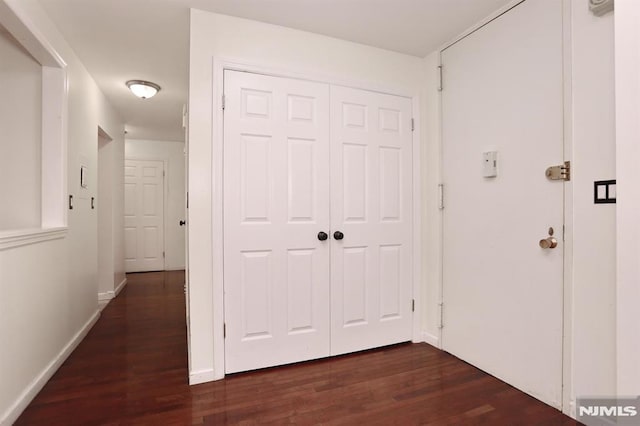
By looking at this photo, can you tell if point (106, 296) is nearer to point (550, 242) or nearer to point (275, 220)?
point (275, 220)

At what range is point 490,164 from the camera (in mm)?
2141

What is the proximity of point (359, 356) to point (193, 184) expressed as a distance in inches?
69.0

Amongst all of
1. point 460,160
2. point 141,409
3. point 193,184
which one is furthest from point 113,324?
point 460,160

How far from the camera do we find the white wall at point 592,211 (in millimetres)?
1542

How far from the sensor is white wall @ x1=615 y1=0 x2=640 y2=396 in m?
1.18

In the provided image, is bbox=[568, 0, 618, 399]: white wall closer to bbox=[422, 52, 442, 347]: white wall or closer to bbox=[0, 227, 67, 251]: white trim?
bbox=[422, 52, 442, 347]: white wall

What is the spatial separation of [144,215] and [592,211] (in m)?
6.27

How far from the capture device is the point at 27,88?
2.20 metres

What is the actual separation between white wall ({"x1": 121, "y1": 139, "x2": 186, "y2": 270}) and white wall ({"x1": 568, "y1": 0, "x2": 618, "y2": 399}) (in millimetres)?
5969

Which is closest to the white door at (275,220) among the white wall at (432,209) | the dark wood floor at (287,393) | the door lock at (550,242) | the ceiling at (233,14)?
the dark wood floor at (287,393)

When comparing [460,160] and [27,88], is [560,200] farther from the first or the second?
[27,88]

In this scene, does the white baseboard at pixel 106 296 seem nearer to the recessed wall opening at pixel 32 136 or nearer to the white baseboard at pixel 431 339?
the recessed wall opening at pixel 32 136

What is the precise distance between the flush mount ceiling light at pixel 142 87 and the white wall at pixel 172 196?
273 centimetres

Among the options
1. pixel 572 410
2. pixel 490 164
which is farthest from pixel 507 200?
pixel 572 410
